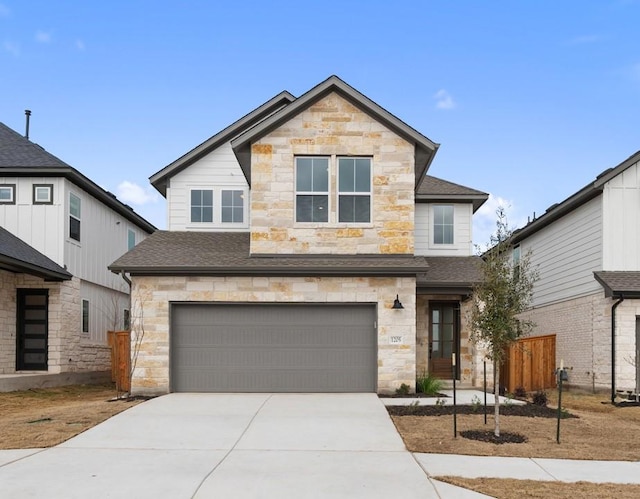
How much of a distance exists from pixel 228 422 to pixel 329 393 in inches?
177

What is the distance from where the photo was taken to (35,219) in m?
20.3

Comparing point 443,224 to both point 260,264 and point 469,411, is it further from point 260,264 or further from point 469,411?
point 469,411

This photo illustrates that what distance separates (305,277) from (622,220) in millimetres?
9189

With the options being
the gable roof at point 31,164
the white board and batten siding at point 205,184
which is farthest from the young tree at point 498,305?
the gable roof at point 31,164

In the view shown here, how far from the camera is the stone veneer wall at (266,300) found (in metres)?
16.2

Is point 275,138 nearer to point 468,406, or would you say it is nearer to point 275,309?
point 275,309

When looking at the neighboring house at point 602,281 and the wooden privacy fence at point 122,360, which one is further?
the wooden privacy fence at point 122,360

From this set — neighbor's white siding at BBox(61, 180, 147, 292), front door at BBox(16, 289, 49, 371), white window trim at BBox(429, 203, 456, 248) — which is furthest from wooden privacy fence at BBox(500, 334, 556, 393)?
front door at BBox(16, 289, 49, 371)

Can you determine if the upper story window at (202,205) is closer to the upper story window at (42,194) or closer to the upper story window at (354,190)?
the upper story window at (42,194)

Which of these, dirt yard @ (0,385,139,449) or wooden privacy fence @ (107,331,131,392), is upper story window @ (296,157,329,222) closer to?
wooden privacy fence @ (107,331,131,392)

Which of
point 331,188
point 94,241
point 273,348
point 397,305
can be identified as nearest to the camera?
point 397,305

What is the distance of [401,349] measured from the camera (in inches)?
640

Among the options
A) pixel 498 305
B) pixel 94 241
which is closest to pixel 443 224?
pixel 498 305

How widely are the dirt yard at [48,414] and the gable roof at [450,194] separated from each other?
10684 mm
